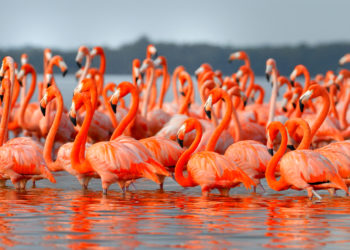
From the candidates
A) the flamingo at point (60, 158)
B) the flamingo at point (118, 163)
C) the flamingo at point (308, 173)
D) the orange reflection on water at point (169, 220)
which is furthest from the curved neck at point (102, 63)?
the flamingo at point (308, 173)

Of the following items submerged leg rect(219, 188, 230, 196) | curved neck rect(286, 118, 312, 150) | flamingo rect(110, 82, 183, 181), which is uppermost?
curved neck rect(286, 118, 312, 150)

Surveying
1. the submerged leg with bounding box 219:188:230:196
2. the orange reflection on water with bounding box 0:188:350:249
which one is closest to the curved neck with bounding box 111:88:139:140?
the orange reflection on water with bounding box 0:188:350:249

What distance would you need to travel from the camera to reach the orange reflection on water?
600 centimetres

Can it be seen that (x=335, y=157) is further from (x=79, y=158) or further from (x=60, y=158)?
(x=60, y=158)

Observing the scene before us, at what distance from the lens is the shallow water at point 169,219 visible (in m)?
6.00

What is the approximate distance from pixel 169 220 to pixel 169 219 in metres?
0.06

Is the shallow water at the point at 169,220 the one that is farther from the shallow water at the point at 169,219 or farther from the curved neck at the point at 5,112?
the curved neck at the point at 5,112

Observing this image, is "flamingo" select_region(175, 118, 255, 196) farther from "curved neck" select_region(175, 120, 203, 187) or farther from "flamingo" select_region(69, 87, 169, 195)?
"flamingo" select_region(69, 87, 169, 195)

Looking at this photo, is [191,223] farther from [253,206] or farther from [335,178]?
[335,178]

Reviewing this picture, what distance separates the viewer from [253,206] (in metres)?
7.97

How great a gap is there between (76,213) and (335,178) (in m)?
2.72

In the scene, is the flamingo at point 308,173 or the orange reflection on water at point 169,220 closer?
the orange reflection on water at point 169,220

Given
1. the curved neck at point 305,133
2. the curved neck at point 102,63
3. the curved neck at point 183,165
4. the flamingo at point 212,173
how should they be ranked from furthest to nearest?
the curved neck at point 102,63, the curved neck at point 305,133, the curved neck at point 183,165, the flamingo at point 212,173

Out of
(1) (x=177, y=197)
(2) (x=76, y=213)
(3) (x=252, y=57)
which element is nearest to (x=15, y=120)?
(1) (x=177, y=197)
